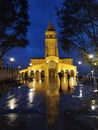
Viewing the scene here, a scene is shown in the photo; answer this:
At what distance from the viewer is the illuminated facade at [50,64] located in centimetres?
14612

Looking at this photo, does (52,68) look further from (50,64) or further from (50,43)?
(50,43)

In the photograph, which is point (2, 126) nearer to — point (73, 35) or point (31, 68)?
point (73, 35)

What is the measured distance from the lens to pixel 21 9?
41250 millimetres

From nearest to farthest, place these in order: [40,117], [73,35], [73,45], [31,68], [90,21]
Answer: [40,117] < [90,21] < [73,35] < [73,45] < [31,68]

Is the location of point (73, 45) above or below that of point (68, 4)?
below

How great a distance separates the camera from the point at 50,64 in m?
151

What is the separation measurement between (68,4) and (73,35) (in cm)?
369

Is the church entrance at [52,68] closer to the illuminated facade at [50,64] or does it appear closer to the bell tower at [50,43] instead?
the illuminated facade at [50,64]

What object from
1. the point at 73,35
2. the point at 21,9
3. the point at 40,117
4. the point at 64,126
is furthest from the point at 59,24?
the point at 64,126

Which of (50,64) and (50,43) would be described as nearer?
(50,64)

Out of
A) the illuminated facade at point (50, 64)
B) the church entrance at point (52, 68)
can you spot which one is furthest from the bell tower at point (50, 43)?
the church entrance at point (52, 68)

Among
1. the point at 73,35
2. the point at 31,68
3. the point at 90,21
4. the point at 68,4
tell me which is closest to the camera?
the point at 90,21

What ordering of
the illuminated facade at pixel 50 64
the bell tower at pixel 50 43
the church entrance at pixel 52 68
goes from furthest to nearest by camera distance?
the bell tower at pixel 50 43 < the church entrance at pixel 52 68 < the illuminated facade at pixel 50 64

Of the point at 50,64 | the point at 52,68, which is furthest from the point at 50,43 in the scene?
the point at 52,68
